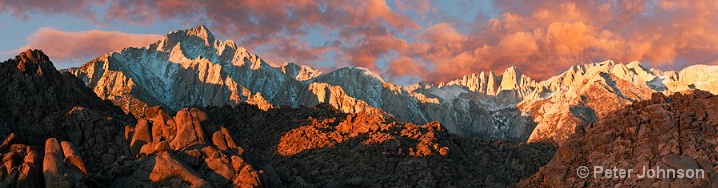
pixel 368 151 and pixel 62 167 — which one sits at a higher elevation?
pixel 368 151

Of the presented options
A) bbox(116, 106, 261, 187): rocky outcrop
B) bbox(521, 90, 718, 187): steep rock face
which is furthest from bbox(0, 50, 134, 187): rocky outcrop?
bbox(521, 90, 718, 187): steep rock face

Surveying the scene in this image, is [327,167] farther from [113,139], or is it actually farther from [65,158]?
[65,158]

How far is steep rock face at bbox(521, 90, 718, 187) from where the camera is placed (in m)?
41.3

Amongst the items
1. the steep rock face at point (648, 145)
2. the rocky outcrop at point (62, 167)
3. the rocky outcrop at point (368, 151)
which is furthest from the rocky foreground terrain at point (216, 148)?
the steep rock face at point (648, 145)

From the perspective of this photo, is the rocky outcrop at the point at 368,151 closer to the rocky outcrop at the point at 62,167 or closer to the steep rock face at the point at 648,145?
the rocky outcrop at the point at 62,167

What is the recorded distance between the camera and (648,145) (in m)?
45.1

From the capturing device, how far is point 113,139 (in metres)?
68.8

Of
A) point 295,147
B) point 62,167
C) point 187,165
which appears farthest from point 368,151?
point 62,167

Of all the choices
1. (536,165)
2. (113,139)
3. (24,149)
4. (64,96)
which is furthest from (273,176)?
(64,96)

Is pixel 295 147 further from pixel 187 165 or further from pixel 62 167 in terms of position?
pixel 62 167

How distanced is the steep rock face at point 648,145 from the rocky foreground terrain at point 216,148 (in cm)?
1965

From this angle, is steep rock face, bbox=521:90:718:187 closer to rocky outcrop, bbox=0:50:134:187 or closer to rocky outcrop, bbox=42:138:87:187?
rocky outcrop, bbox=42:138:87:187

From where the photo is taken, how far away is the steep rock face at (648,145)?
135ft

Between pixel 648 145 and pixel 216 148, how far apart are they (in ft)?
107
